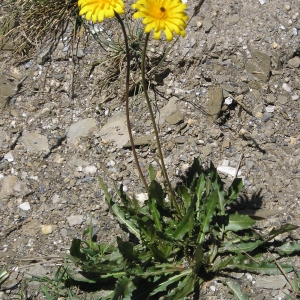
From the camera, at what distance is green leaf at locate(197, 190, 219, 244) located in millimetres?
3100

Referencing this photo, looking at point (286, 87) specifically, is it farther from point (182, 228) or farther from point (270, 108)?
point (182, 228)

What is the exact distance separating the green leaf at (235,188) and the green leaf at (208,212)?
21 centimetres

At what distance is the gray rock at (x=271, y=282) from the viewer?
3111 millimetres

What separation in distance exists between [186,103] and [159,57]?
505 mm

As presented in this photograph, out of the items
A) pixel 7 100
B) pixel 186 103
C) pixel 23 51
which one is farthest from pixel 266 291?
pixel 23 51

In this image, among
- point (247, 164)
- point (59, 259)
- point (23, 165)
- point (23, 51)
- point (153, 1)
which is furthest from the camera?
point (23, 51)

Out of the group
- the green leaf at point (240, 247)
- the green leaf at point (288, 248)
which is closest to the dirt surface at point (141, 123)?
the green leaf at point (288, 248)

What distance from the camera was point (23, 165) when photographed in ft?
12.7

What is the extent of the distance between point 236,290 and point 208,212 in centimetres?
51

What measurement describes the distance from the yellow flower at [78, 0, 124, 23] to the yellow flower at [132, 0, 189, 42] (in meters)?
0.08

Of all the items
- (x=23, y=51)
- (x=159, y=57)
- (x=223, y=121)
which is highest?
(x=23, y=51)

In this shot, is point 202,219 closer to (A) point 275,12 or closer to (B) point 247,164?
(B) point 247,164

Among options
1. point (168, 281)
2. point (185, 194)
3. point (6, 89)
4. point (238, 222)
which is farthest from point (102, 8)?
point (6, 89)

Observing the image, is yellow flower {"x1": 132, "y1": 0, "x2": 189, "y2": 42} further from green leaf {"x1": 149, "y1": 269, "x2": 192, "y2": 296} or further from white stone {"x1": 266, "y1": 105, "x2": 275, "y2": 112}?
white stone {"x1": 266, "y1": 105, "x2": 275, "y2": 112}
